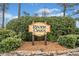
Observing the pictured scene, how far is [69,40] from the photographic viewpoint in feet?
24.2

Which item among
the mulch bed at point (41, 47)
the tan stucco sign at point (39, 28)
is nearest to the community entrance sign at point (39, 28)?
the tan stucco sign at point (39, 28)

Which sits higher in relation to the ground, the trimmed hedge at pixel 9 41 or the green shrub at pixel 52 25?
the green shrub at pixel 52 25

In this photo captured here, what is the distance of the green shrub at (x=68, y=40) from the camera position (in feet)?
24.2

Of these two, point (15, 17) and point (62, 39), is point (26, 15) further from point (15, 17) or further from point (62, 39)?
point (62, 39)

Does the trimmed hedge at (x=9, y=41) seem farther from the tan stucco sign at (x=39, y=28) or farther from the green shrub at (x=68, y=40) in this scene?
the green shrub at (x=68, y=40)

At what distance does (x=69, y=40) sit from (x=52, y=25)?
1.27 feet

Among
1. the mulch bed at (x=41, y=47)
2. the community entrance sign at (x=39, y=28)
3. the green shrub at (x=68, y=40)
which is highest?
the community entrance sign at (x=39, y=28)

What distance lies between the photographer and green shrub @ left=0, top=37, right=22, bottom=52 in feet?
24.0

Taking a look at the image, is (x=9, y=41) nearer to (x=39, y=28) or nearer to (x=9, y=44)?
(x=9, y=44)

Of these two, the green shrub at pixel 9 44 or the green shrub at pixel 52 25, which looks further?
the green shrub at pixel 52 25

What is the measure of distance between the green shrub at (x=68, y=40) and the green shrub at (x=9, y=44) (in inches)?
28.2

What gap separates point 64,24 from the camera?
24.7ft

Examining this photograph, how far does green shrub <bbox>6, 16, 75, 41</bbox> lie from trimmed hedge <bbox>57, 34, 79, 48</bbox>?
9 cm

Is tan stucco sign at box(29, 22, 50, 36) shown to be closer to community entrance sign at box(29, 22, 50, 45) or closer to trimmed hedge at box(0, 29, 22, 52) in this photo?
community entrance sign at box(29, 22, 50, 45)
